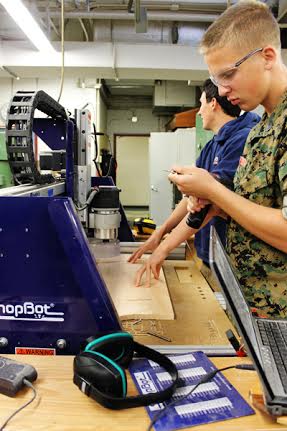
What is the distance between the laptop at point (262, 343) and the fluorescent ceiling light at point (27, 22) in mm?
2547

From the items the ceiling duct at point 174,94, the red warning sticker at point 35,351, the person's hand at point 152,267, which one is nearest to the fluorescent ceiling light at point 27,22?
the person's hand at point 152,267

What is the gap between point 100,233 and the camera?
1.54 m

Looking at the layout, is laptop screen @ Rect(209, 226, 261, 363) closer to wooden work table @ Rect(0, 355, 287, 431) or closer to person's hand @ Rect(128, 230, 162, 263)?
wooden work table @ Rect(0, 355, 287, 431)

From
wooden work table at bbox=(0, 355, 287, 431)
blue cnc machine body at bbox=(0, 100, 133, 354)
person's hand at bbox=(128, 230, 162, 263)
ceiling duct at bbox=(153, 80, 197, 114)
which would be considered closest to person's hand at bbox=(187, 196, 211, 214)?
blue cnc machine body at bbox=(0, 100, 133, 354)

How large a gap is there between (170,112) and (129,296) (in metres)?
7.15

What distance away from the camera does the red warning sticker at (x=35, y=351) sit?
0.93m

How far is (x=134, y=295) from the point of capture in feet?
4.33

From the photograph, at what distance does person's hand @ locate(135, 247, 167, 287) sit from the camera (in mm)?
1406

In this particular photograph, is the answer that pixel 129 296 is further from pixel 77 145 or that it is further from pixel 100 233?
pixel 77 145

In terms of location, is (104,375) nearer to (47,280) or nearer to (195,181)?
(47,280)

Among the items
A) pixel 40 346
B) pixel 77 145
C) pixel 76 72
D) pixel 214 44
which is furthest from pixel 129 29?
pixel 40 346

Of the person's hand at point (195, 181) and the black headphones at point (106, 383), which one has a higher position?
the person's hand at point (195, 181)

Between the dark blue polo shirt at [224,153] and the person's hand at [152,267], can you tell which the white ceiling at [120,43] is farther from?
the person's hand at [152,267]

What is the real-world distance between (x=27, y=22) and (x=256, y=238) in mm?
2832
